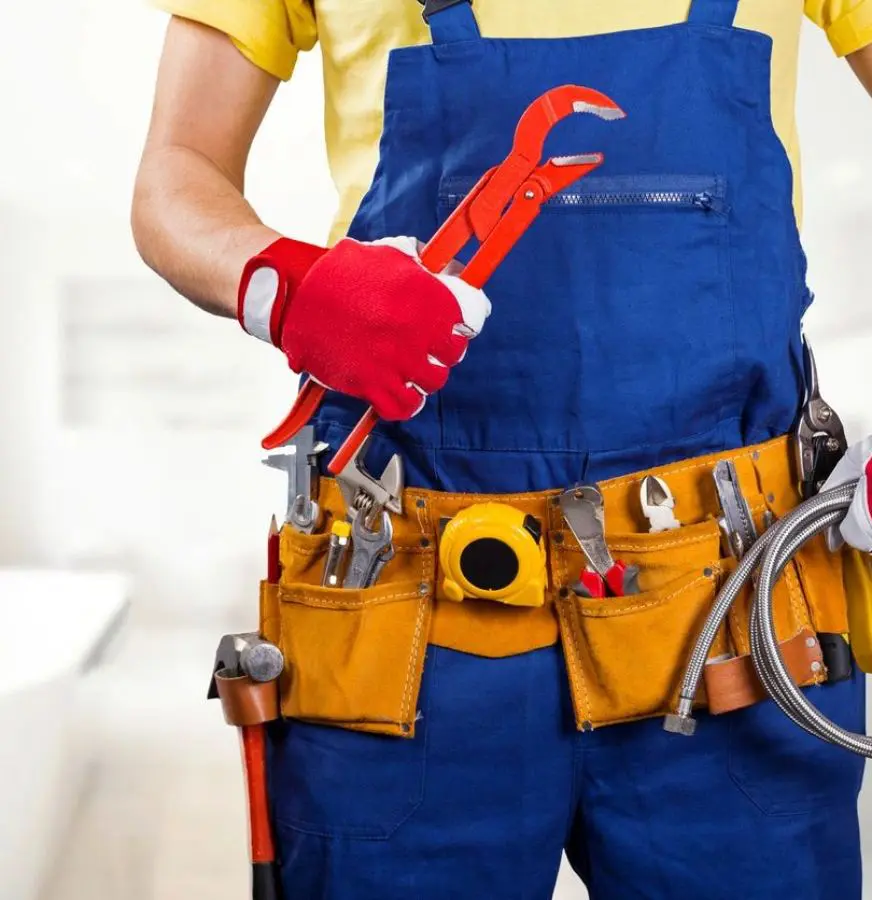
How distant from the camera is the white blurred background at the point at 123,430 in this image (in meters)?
2.22

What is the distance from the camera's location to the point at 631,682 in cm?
106

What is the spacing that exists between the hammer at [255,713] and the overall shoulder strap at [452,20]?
541 millimetres

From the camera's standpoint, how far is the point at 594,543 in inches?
41.7

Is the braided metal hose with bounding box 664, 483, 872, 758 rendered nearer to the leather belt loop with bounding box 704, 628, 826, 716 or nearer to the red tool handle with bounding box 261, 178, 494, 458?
the leather belt loop with bounding box 704, 628, 826, 716

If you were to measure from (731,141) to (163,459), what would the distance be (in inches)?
55.8

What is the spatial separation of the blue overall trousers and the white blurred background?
1206 mm

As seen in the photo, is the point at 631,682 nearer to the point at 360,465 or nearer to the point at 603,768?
the point at 603,768

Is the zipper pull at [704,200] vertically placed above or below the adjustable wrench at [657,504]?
above

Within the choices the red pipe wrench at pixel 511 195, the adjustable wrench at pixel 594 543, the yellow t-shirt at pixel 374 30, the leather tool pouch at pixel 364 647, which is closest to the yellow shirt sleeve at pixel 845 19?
the yellow t-shirt at pixel 374 30

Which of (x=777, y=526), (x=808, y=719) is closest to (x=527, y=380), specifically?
(x=777, y=526)

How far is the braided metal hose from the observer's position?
1.00 metres

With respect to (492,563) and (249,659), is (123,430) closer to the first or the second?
(249,659)

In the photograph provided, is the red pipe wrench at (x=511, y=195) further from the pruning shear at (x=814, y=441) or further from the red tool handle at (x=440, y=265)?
the pruning shear at (x=814, y=441)

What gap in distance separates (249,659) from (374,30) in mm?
557
